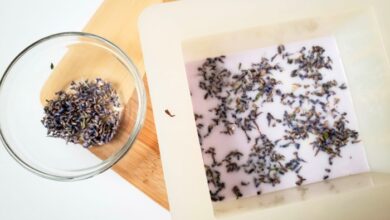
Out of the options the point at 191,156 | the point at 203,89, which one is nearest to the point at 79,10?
the point at 203,89

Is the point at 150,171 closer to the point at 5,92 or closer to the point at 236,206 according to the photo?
the point at 236,206

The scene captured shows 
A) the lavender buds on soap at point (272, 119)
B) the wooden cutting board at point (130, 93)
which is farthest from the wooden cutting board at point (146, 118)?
the lavender buds on soap at point (272, 119)

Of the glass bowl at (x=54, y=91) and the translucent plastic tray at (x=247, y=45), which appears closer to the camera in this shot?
the translucent plastic tray at (x=247, y=45)

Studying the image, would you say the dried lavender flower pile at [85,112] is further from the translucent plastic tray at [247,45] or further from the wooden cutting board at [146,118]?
the translucent plastic tray at [247,45]

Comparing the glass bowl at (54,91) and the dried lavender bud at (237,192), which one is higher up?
the glass bowl at (54,91)

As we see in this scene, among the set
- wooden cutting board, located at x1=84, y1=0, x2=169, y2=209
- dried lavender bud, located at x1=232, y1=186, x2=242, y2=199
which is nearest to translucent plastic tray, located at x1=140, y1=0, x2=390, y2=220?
dried lavender bud, located at x1=232, y1=186, x2=242, y2=199

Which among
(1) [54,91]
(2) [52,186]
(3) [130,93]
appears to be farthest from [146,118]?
(2) [52,186]
